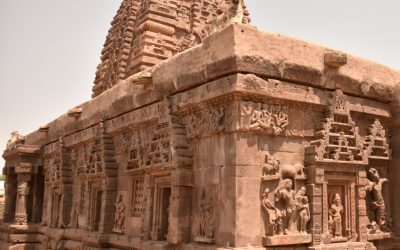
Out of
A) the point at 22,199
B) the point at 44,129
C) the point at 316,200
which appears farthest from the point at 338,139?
the point at 22,199

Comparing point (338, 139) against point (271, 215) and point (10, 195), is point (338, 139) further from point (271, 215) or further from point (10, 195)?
point (10, 195)

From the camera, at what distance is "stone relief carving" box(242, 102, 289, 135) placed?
632 centimetres

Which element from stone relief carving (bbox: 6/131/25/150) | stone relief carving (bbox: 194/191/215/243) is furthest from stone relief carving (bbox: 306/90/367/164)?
stone relief carving (bbox: 6/131/25/150)

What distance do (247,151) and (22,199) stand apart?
10.8m

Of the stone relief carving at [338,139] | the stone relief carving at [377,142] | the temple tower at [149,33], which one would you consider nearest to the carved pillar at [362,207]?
the stone relief carving at [338,139]

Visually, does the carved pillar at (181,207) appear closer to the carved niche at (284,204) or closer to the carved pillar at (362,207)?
the carved niche at (284,204)

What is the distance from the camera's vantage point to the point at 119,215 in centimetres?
927

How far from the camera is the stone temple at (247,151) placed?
6348 mm

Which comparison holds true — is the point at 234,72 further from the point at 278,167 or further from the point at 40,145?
the point at 40,145

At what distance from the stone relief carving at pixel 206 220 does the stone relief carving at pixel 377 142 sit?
3.26 meters

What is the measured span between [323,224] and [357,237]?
961mm

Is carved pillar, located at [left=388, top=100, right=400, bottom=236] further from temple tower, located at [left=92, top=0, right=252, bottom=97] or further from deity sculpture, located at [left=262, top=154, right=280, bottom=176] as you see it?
temple tower, located at [left=92, top=0, right=252, bottom=97]

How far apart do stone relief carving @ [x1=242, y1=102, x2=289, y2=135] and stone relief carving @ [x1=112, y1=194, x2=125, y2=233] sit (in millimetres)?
4052

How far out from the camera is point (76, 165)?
1185 cm
